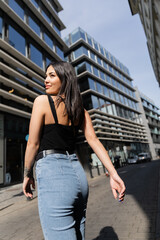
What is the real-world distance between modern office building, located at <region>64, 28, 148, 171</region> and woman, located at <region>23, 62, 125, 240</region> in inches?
933

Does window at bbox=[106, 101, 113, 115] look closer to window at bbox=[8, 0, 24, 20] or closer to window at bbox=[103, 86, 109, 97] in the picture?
window at bbox=[103, 86, 109, 97]

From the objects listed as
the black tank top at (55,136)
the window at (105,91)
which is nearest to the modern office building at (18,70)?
the black tank top at (55,136)

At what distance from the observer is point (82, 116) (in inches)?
60.4

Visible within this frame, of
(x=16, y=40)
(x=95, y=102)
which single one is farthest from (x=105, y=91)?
(x=16, y=40)

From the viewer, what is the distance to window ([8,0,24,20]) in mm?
16641

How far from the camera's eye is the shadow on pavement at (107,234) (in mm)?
3053

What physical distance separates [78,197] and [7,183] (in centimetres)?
1431

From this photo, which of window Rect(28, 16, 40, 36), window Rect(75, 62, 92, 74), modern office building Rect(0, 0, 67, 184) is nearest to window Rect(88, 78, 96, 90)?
window Rect(75, 62, 92, 74)

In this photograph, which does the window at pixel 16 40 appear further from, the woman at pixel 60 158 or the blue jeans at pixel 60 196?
the blue jeans at pixel 60 196

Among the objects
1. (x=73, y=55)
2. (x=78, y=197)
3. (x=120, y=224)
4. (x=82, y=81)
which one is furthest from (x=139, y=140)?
(x=78, y=197)

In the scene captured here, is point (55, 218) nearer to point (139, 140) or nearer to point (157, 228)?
point (157, 228)

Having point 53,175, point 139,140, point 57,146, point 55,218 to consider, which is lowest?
point 55,218

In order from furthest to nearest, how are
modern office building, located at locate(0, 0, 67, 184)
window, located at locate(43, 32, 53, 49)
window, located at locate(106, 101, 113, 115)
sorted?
window, located at locate(106, 101, 113, 115)
window, located at locate(43, 32, 53, 49)
modern office building, located at locate(0, 0, 67, 184)

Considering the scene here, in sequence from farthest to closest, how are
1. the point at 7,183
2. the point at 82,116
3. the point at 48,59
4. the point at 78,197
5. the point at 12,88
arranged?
the point at 48,59 < the point at 12,88 < the point at 7,183 < the point at 82,116 < the point at 78,197
